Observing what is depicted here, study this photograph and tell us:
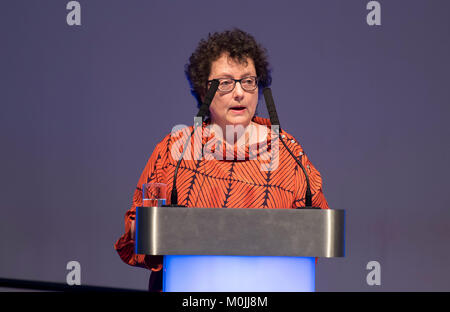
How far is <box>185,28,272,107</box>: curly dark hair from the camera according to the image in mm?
1729

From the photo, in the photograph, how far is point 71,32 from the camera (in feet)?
8.21

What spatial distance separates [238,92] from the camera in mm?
1585

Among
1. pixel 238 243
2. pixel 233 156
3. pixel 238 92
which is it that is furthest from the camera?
pixel 233 156

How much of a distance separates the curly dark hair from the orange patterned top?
0.63ft

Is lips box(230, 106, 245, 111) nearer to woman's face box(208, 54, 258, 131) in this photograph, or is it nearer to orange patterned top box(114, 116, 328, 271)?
woman's face box(208, 54, 258, 131)

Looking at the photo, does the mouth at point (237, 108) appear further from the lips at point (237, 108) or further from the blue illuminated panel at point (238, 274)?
the blue illuminated panel at point (238, 274)

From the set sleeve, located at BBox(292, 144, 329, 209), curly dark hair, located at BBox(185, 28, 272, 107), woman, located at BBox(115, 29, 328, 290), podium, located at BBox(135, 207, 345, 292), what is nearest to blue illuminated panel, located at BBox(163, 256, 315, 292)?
podium, located at BBox(135, 207, 345, 292)

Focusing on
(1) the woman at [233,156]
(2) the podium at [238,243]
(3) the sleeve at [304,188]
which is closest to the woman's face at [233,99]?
(1) the woman at [233,156]

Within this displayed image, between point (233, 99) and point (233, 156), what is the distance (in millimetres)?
178

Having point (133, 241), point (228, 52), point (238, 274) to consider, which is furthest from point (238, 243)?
point (228, 52)

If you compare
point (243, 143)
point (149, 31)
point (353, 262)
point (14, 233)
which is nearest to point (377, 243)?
point (353, 262)

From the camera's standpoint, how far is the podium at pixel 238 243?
1035mm

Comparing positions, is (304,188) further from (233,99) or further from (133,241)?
(133,241)

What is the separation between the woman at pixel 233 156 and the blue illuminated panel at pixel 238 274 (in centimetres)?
41
